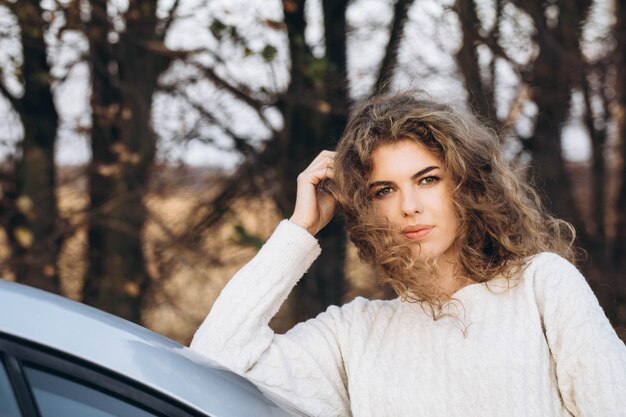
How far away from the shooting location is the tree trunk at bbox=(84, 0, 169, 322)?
243 inches

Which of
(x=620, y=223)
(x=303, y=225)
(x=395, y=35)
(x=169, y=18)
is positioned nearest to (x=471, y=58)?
(x=395, y=35)

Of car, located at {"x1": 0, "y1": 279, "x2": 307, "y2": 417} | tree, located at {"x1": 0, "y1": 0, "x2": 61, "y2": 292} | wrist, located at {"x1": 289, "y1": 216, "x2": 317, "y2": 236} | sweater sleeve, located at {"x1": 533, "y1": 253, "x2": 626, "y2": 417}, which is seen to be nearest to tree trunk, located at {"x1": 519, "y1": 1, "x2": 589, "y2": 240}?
tree, located at {"x1": 0, "y1": 0, "x2": 61, "y2": 292}

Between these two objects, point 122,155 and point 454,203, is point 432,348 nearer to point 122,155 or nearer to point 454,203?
point 454,203

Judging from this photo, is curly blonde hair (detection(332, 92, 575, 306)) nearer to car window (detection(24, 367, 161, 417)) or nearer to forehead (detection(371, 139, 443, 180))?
forehead (detection(371, 139, 443, 180))

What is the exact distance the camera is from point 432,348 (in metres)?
2.21

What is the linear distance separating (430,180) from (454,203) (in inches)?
3.3

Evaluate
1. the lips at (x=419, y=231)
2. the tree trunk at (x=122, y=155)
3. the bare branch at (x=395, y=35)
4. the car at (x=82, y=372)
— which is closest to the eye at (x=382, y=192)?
the lips at (x=419, y=231)

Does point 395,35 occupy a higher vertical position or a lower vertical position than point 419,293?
lower

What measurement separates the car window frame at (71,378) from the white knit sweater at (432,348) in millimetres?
584

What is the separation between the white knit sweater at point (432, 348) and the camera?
1.96 metres

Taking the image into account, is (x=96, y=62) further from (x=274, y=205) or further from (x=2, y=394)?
(x=2, y=394)

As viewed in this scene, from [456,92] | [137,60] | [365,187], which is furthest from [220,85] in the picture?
[365,187]

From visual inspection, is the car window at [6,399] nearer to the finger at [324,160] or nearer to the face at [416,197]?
the face at [416,197]

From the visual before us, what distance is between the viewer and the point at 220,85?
20.0 feet
